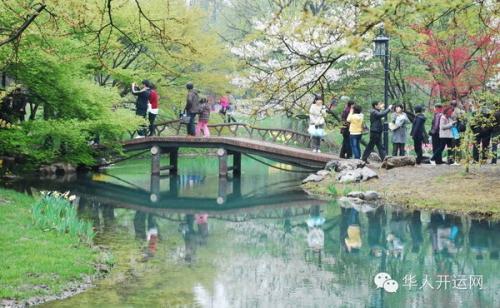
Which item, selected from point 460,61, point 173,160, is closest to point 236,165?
point 173,160

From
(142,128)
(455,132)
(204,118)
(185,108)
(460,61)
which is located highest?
(460,61)

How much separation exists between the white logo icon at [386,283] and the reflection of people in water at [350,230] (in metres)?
2.01

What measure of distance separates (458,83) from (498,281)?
11.5 m

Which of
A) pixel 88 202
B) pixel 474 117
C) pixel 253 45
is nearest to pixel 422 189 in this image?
pixel 474 117

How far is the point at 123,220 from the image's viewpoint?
14.4m

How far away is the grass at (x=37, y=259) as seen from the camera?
7961mm

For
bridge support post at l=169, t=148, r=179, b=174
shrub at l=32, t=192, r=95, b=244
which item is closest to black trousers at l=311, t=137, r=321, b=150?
bridge support post at l=169, t=148, r=179, b=174

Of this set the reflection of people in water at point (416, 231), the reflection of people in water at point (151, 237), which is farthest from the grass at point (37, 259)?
the reflection of people in water at point (416, 231)

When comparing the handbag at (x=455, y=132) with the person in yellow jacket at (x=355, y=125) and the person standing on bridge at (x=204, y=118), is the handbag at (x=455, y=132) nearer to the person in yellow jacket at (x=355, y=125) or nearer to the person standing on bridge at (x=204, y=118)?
the person in yellow jacket at (x=355, y=125)

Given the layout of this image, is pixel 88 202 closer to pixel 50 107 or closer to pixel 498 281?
pixel 50 107

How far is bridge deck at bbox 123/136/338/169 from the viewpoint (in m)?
20.2

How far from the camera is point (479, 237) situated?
1227cm

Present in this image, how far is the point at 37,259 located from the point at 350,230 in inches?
246

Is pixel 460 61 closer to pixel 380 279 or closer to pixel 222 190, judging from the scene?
pixel 222 190
